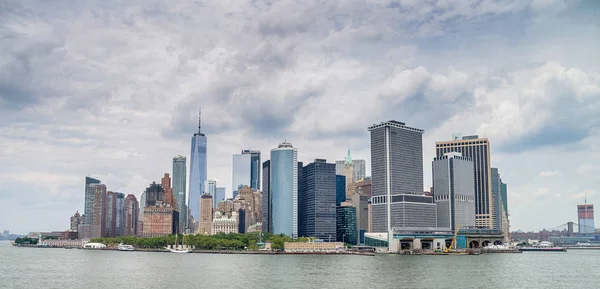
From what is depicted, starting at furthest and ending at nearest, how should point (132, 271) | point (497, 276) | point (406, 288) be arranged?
point (132, 271), point (497, 276), point (406, 288)

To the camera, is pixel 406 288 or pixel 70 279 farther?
pixel 70 279

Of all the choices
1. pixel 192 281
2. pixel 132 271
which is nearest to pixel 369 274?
pixel 192 281

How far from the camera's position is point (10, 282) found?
316 ft

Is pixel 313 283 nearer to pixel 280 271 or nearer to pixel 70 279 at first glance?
pixel 280 271

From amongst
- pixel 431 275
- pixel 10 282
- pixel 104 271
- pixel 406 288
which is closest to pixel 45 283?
pixel 10 282

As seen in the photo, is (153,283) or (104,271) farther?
(104,271)

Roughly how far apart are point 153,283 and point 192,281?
6.04 metres

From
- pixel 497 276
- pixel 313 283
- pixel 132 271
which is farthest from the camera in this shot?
pixel 132 271

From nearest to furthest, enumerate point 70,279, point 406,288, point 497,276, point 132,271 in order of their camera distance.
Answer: point 406,288, point 70,279, point 497,276, point 132,271

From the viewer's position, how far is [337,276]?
108m

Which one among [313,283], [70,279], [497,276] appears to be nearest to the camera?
[313,283]

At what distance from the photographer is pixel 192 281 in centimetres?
9725

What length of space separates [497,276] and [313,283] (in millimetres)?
36064

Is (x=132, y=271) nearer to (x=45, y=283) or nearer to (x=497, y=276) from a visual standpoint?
(x=45, y=283)
